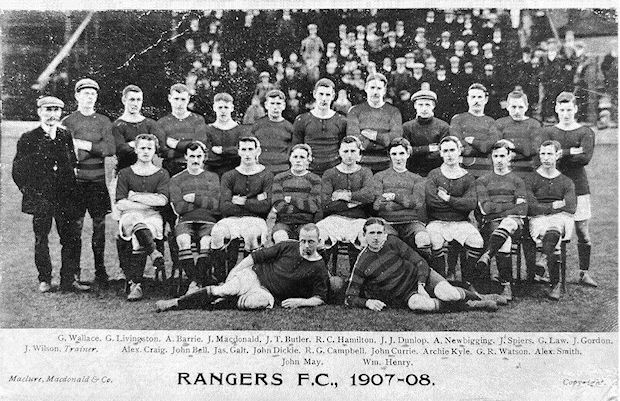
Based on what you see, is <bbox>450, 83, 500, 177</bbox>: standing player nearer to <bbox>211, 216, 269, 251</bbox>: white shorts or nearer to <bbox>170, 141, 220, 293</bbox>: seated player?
<bbox>211, 216, 269, 251</bbox>: white shorts

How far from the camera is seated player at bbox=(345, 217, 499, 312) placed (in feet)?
11.1

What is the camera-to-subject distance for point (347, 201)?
3.44 meters

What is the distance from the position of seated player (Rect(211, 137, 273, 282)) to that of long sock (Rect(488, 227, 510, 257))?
1.19 metres

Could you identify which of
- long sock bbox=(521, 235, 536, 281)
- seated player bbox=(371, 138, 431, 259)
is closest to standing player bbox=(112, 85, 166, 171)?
seated player bbox=(371, 138, 431, 259)

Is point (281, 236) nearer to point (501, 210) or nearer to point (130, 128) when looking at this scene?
point (130, 128)

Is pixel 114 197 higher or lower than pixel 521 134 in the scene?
lower

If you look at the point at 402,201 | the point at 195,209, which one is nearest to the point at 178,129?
the point at 195,209

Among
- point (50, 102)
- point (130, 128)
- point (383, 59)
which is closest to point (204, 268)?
point (130, 128)

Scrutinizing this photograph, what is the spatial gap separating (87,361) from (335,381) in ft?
4.24

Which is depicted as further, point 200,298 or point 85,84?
point 85,84

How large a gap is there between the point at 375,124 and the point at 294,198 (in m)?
0.59

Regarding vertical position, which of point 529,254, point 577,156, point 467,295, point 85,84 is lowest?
point 467,295

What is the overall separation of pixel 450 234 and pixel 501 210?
305 millimetres

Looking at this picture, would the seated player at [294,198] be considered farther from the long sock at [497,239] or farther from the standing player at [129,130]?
the long sock at [497,239]
